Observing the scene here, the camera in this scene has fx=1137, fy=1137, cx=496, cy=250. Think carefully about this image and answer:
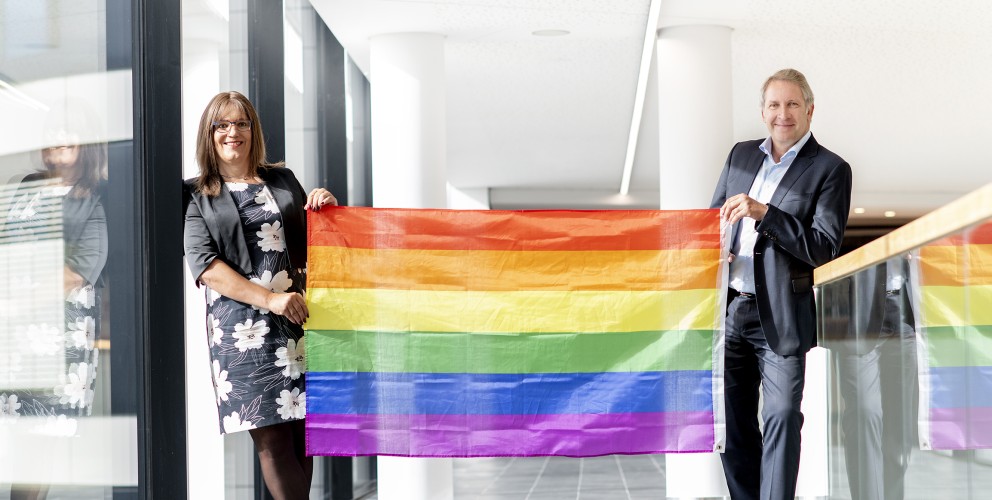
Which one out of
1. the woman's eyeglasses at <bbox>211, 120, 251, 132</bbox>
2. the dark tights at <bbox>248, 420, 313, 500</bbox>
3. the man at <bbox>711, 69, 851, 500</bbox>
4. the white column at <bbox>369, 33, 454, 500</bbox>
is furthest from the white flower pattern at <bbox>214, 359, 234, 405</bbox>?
the white column at <bbox>369, 33, 454, 500</bbox>

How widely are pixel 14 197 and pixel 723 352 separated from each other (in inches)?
81.3

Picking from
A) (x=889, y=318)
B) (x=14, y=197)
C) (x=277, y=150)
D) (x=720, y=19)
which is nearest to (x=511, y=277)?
(x=889, y=318)

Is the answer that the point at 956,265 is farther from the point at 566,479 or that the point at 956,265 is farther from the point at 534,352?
the point at 566,479

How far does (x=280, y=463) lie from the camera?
10.7 feet

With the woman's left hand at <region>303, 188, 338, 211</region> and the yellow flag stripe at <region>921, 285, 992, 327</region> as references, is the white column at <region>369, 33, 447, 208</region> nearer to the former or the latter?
→ the woman's left hand at <region>303, 188, 338, 211</region>

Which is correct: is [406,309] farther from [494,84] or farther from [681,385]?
[494,84]

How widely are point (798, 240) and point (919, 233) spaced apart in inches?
30.7

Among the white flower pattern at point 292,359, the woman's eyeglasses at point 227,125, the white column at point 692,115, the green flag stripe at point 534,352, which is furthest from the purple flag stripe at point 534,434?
the white column at point 692,115

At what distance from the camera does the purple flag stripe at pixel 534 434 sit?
3494mm

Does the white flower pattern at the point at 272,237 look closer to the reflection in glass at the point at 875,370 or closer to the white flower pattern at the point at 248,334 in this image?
the white flower pattern at the point at 248,334

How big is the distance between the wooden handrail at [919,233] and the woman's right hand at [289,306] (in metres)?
1.54

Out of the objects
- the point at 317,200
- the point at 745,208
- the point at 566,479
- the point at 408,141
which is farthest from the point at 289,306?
the point at 566,479

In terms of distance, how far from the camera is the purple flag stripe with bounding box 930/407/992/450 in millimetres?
2232

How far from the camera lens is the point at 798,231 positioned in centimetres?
326
